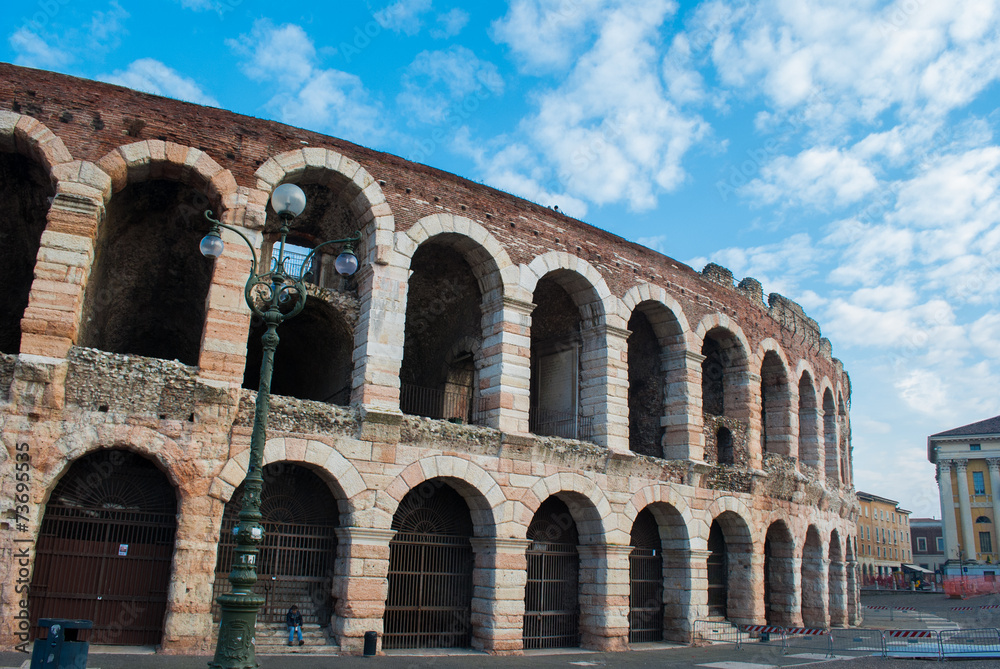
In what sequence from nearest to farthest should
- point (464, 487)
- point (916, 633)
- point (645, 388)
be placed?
point (464, 487) < point (916, 633) < point (645, 388)

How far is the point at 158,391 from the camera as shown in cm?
1046

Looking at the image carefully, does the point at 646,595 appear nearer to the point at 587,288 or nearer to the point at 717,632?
the point at 717,632

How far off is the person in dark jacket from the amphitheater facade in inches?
12.5

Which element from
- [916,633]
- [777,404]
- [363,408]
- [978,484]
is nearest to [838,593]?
[777,404]

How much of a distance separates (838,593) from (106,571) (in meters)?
19.8

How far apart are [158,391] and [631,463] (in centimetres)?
876

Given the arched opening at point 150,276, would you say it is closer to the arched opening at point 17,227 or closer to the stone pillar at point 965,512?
the arched opening at point 17,227

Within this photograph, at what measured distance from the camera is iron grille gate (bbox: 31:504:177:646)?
10.1 m

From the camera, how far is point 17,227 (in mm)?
13250

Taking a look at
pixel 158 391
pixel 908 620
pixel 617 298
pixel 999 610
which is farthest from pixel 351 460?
pixel 999 610

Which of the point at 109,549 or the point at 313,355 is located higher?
the point at 313,355

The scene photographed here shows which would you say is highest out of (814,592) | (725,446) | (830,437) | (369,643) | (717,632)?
(830,437)

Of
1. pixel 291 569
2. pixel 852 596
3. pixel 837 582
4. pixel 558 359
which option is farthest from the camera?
pixel 852 596

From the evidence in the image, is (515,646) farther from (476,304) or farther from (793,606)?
(793,606)
